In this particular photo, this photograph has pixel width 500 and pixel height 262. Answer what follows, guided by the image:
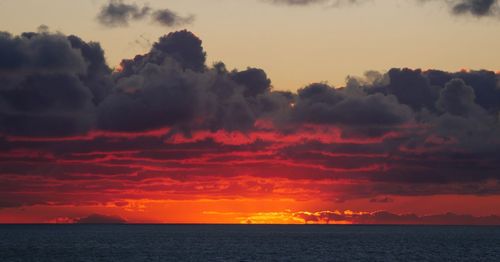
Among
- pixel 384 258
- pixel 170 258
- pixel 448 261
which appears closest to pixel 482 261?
pixel 448 261

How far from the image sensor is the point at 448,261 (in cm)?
18962

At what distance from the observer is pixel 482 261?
192000 mm

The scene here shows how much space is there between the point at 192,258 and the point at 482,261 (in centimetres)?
6918

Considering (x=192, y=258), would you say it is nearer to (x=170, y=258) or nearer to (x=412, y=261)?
(x=170, y=258)

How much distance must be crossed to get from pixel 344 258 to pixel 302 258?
36.1 feet

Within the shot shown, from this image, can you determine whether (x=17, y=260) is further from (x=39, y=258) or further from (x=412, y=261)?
(x=412, y=261)

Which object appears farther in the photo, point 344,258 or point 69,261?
point 344,258

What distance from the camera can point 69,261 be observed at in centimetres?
17962

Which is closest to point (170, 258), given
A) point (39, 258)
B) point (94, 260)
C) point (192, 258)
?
point (192, 258)

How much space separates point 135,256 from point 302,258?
41.4 m

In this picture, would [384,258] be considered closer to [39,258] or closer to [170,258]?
[170,258]

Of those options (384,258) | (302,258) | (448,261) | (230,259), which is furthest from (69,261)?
(448,261)

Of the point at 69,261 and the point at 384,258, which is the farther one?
the point at 384,258

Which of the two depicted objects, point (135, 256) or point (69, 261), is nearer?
point (69, 261)
